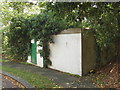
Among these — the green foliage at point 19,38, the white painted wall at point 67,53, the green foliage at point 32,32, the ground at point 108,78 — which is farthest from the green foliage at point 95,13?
the green foliage at point 19,38

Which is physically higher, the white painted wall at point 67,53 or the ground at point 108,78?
the white painted wall at point 67,53

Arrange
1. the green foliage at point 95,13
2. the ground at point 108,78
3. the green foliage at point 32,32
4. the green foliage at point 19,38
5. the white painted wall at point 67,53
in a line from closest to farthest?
the green foliage at point 95,13
the ground at point 108,78
the white painted wall at point 67,53
the green foliage at point 32,32
the green foliage at point 19,38

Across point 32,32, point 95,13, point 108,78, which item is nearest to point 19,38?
point 32,32

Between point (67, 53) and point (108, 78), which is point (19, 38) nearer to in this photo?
point (67, 53)

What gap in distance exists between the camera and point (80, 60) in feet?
21.7

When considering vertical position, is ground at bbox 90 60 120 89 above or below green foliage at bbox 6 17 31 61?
below

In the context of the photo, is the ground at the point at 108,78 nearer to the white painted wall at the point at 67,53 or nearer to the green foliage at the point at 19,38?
the white painted wall at the point at 67,53

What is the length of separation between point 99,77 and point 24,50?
738cm

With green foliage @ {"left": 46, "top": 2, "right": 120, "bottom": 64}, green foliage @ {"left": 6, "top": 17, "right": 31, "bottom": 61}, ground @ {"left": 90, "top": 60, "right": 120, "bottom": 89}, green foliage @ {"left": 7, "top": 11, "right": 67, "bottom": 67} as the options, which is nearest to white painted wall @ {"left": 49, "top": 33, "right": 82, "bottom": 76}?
green foliage @ {"left": 7, "top": 11, "right": 67, "bottom": 67}

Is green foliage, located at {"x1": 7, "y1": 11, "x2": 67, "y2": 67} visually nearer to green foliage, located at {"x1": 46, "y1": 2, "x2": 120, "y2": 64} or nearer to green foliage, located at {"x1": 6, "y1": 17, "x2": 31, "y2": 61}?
green foliage, located at {"x1": 6, "y1": 17, "x2": 31, "y2": 61}

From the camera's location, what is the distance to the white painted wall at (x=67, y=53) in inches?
265

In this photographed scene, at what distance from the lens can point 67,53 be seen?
7.34m

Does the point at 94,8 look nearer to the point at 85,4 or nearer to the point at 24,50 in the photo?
the point at 85,4

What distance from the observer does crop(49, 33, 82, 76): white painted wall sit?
6736 millimetres
